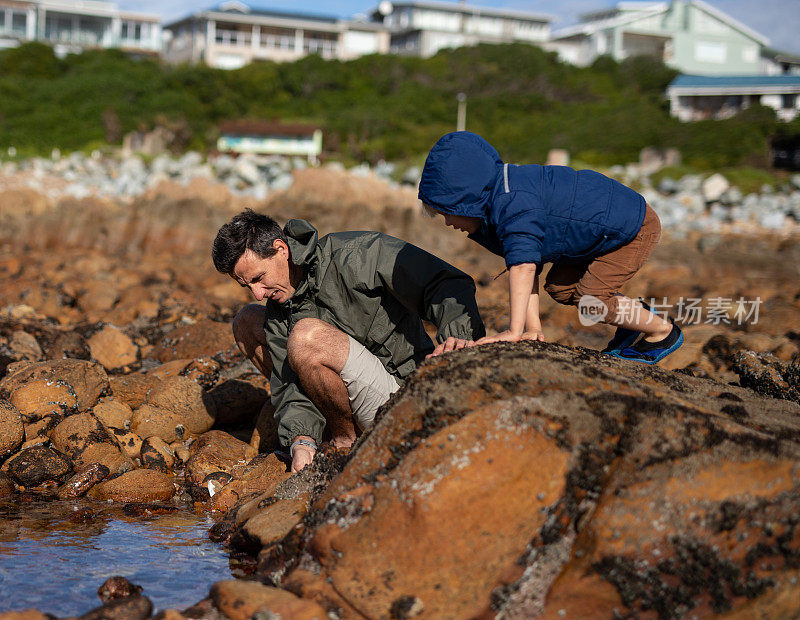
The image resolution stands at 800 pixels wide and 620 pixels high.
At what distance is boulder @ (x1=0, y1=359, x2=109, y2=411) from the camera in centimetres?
486

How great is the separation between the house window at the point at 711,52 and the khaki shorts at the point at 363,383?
4240 cm

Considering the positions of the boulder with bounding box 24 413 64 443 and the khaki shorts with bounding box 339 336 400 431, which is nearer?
the khaki shorts with bounding box 339 336 400 431

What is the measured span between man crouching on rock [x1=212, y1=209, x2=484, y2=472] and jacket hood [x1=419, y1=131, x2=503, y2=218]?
1.02 feet

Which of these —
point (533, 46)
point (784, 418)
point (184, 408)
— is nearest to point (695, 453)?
point (784, 418)

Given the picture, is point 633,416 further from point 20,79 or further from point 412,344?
point 20,79

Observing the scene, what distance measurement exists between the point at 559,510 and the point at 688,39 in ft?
143

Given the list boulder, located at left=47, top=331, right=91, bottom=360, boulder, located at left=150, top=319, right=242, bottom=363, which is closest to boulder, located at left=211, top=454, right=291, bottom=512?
boulder, located at left=150, top=319, right=242, bottom=363

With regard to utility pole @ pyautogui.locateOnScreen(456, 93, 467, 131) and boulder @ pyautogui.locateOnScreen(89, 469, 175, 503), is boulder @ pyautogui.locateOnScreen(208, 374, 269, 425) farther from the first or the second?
utility pole @ pyautogui.locateOnScreen(456, 93, 467, 131)

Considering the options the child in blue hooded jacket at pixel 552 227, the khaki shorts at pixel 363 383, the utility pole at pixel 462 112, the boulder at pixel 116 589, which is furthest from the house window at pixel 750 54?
the boulder at pixel 116 589

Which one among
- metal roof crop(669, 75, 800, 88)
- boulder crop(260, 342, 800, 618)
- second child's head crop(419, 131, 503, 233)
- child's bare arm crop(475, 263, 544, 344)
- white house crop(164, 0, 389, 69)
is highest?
white house crop(164, 0, 389, 69)

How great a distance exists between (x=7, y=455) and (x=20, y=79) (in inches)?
1248

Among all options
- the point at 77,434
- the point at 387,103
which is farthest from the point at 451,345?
the point at 387,103

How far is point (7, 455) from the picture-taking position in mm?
4391

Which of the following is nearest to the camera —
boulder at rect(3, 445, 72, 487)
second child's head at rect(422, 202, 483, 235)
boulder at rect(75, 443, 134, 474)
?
second child's head at rect(422, 202, 483, 235)
